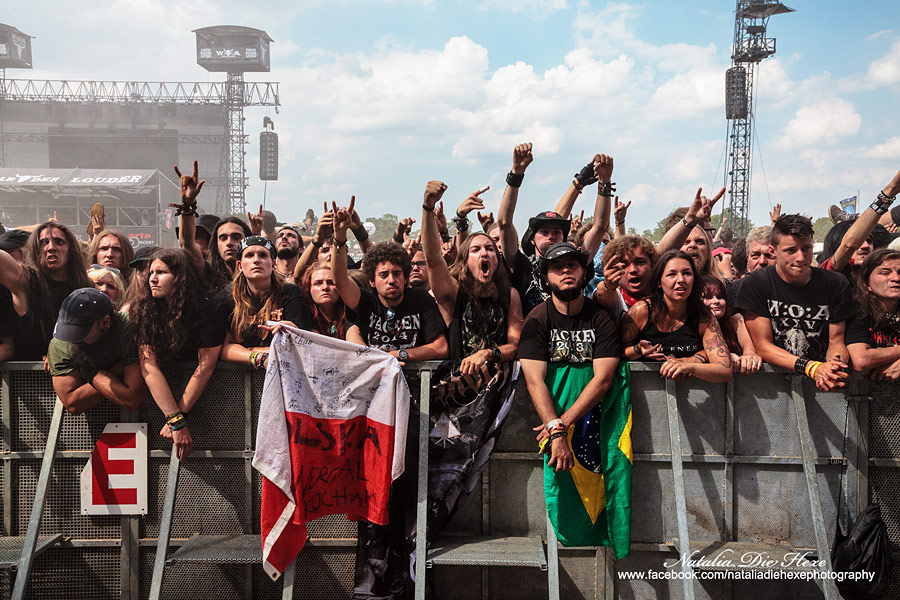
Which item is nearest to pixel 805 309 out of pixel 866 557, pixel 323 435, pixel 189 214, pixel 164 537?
pixel 866 557

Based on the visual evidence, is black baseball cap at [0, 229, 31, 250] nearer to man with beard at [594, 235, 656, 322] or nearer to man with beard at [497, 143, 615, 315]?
man with beard at [497, 143, 615, 315]

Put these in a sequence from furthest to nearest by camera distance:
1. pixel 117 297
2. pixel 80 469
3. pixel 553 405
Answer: pixel 117 297, pixel 80 469, pixel 553 405

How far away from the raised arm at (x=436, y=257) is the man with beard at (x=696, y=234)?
1.76 metres

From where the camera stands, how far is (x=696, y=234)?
19.6 ft

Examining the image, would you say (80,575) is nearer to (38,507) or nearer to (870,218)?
(38,507)

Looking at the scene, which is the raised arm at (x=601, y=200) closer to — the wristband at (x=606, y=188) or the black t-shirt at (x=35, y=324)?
the wristband at (x=606, y=188)

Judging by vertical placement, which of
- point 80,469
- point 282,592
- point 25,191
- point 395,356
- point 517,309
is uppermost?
point 25,191

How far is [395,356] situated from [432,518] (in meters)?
1.16

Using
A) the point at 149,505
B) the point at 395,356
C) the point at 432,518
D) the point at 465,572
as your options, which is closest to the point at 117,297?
the point at 149,505

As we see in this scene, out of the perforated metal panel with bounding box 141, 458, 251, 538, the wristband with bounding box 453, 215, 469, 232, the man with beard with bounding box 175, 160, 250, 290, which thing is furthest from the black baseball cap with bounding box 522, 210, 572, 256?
the perforated metal panel with bounding box 141, 458, 251, 538

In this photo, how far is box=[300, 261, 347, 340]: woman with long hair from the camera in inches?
197

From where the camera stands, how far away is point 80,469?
4.72 metres

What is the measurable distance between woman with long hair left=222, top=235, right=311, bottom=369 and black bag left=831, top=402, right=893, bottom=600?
4024 millimetres

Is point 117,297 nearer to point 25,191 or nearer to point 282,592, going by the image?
point 282,592
